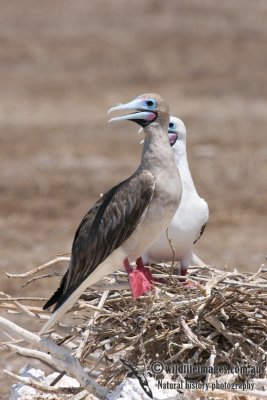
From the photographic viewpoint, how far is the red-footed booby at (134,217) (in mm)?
6199

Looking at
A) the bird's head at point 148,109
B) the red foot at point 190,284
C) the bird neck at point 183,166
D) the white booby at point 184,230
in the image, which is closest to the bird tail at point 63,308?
the red foot at point 190,284

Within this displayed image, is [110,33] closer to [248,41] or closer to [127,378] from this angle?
[248,41]

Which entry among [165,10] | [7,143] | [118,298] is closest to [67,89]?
[7,143]

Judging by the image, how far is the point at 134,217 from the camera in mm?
6250

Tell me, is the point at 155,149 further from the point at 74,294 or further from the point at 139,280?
the point at 74,294

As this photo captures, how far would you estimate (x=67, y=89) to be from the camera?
23.9 metres

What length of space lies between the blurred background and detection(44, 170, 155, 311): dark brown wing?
4.80 metres

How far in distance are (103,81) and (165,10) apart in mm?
6626

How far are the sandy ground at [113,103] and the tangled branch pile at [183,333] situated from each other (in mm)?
3083

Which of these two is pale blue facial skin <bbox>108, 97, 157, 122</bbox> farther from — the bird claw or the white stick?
the white stick

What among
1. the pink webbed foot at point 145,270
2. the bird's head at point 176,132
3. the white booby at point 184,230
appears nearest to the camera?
the pink webbed foot at point 145,270

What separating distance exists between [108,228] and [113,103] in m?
15.9

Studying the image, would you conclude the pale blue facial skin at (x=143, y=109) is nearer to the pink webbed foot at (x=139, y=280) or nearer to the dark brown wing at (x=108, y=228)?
the dark brown wing at (x=108, y=228)

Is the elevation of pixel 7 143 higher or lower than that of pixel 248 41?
lower
